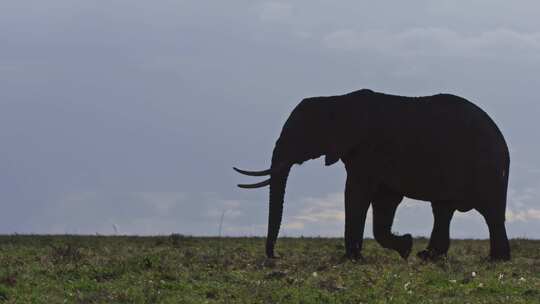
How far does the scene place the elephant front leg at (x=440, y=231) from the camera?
76.0ft

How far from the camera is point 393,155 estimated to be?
22.1 metres

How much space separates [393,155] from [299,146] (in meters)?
2.16

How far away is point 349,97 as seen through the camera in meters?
22.8

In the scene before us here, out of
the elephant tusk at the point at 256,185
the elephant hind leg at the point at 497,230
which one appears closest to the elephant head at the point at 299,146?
the elephant tusk at the point at 256,185

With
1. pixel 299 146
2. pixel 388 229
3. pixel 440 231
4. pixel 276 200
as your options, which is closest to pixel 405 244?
pixel 388 229

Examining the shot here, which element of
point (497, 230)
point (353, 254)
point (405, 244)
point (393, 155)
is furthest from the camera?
point (405, 244)

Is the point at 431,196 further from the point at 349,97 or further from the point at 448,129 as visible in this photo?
the point at 349,97

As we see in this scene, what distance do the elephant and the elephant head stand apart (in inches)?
0.9

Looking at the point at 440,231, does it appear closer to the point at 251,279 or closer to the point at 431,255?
the point at 431,255

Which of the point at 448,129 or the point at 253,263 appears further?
the point at 448,129

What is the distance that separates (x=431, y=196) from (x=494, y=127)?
7.69 feet

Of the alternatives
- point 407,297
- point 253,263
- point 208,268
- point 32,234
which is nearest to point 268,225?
point 253,263

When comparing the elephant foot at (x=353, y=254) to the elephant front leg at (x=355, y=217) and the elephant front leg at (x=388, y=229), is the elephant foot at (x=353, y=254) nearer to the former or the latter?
the elephant front leg at (x=355, y=217)

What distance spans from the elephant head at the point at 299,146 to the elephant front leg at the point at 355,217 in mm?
840
